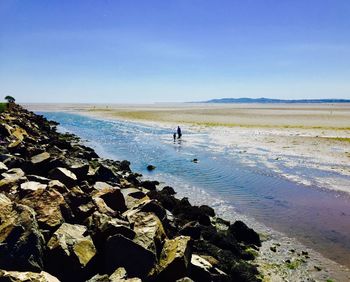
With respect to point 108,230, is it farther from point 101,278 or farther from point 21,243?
point 21,243

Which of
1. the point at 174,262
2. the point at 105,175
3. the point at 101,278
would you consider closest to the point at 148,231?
the point at 174,262

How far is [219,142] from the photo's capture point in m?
45.6

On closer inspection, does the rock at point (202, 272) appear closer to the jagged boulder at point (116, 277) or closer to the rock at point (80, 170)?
the jagged boulder at point (116, 277)

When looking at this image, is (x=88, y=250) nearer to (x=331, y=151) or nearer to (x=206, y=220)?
(x=206, y=220)

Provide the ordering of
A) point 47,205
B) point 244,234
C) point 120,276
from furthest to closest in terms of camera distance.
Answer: point 244,234 < point 47,205 < point 120,276

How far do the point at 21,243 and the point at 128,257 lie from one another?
7.69 ft

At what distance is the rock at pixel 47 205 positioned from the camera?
9418 mm

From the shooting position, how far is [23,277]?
6.95 metres

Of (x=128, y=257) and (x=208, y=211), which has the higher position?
(x=128, y=257)

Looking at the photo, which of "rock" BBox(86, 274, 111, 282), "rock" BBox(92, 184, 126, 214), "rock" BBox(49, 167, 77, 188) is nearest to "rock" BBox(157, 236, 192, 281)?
"rock" BBox(86, 274, 111, 282)

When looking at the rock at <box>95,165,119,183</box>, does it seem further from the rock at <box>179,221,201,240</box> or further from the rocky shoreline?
the rock at <box>179,221,201,240</box>

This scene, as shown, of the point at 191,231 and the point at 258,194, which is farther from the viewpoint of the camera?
the point at 258,194

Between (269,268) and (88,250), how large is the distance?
6.72 m

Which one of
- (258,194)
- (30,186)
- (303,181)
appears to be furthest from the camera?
(303,181)
